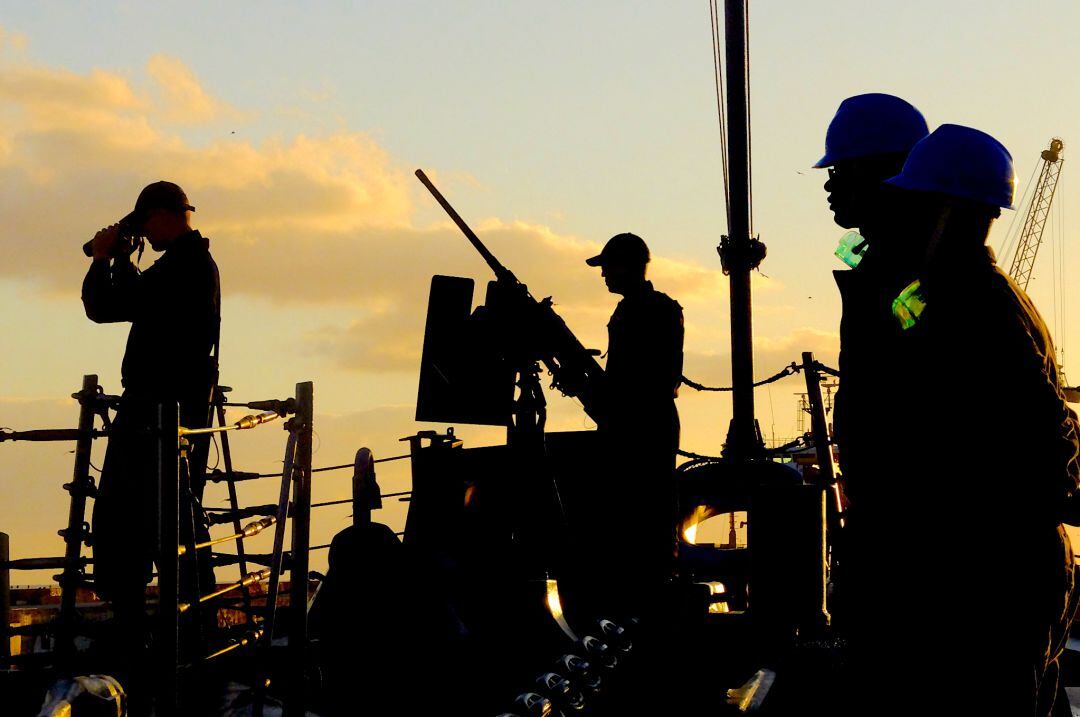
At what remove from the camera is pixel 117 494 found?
6.21 meters

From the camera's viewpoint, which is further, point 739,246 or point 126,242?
point 739,246

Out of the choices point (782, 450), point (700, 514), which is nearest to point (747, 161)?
point (782, 450)

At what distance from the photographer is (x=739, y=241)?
1612 cm

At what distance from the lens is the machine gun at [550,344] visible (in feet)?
27.1

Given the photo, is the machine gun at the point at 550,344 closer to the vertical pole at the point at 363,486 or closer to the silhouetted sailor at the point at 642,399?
the silhouetted sailor at the point at 642,399

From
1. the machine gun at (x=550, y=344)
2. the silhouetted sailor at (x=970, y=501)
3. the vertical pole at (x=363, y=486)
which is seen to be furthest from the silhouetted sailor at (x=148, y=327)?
the silhouetted sailor at (x=970, y=501)

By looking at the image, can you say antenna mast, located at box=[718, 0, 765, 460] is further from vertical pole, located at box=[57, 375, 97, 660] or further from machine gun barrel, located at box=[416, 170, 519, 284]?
vertical pole, located at box=[57, 375, 97, 660]

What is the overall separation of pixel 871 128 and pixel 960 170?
767mm

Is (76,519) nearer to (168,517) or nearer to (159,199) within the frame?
(159,199)

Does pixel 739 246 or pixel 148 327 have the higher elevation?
pixel 739 246

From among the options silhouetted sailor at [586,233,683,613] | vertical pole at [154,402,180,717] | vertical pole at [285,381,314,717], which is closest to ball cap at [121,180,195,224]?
vertical pole at [285,381,314,717]

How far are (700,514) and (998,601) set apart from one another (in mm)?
9702

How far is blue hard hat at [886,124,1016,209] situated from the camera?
3967 millimetres

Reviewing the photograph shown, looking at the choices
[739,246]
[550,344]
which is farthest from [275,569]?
[739,246]
